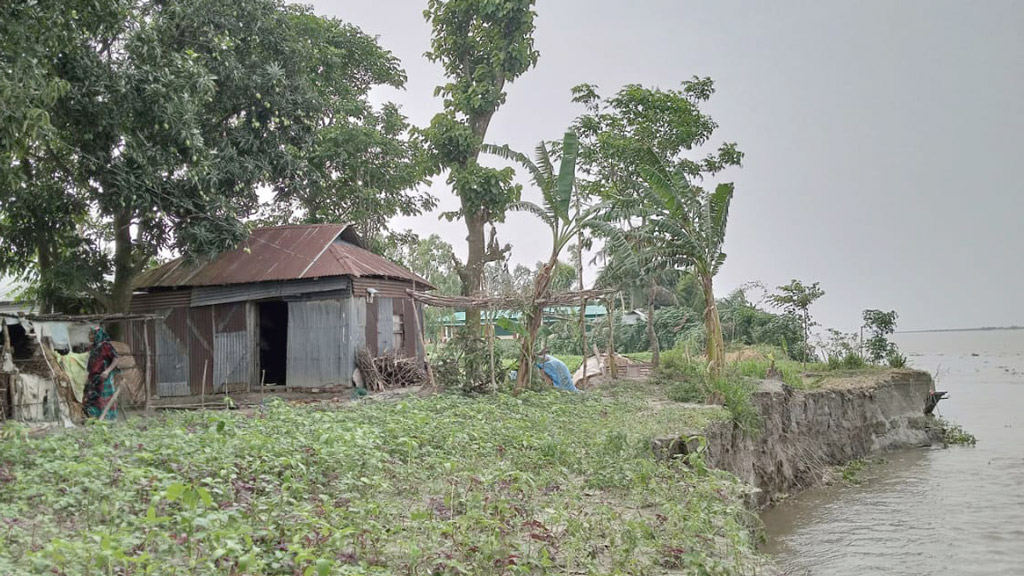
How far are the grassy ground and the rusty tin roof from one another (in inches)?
295

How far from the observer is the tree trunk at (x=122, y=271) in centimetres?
1600

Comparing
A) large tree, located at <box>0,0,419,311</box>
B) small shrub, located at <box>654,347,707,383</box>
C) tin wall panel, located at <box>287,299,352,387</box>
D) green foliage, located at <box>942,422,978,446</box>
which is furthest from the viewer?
green foliage, located at <box>942,422,978,446</box>

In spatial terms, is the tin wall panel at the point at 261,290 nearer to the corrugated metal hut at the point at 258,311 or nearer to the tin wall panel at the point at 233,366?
the corrugated metal hut at the point at 258,311

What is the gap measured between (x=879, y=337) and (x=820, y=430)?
24.1ft

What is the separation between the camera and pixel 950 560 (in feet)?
30.1

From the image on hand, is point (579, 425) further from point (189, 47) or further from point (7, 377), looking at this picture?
point (189, 47)

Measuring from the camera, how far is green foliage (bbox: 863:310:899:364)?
21.4 meters

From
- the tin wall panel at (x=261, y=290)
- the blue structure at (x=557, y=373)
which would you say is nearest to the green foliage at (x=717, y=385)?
the blue structure at (x=557, y=373)

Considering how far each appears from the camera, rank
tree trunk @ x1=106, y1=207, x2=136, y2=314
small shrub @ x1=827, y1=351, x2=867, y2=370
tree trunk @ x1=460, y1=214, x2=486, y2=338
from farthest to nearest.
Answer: tree trunk @ x1=460, y1=214, x2=486, y2=338 → small shrub @ x1=827, y1=351, x2=867, y2=370 → tree trunk @ x1=106, y1=207, x2=136, y2=314

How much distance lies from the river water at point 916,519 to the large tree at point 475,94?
426 inches

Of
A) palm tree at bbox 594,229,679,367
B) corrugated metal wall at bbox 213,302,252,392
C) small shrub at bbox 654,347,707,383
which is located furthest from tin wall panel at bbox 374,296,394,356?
small shrub at bbox 654,347,707,383

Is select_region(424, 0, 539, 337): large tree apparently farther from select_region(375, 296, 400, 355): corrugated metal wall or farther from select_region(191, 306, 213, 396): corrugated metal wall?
select_region(191, 306, 213, 396): corrugated metal wall

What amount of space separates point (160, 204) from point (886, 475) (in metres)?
14.8

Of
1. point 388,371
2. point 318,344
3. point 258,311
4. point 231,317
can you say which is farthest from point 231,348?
point 388,371
